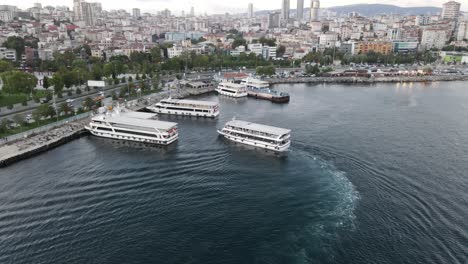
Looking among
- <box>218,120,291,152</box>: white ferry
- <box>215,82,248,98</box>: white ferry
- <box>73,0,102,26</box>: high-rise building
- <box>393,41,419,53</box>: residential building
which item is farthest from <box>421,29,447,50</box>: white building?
<box>73,0,102,26</box>: high-rise building

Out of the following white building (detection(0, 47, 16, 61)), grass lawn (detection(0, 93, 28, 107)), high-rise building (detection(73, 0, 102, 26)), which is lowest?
grass lawn (detection(0, 93, 28, 107))

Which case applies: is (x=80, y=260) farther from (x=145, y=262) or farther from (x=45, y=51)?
(x=45, y=51)

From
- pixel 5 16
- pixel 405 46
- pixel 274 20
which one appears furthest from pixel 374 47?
pixel 5 16

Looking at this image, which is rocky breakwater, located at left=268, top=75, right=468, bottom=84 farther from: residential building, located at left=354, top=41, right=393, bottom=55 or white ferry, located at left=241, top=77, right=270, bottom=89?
residential building, located at left=354, top=41, right=393, bottom=55

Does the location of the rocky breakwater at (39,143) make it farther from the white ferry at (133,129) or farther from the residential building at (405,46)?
the residential building at (405,46)

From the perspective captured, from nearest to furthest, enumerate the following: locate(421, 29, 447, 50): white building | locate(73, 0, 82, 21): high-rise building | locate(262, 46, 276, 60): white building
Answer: locate(262, 46, 276, 60): white building < locate(421, 29, 447, 50): white building < locate(73, 0, 82, 21): high-rise building

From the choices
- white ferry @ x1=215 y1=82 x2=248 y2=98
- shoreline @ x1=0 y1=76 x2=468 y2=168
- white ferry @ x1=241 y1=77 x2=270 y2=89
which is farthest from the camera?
white ferry @ x1=241 y1=77 x2=270 y2=89

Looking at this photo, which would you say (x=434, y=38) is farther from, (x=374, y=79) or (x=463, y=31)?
(x=374, y=79)
